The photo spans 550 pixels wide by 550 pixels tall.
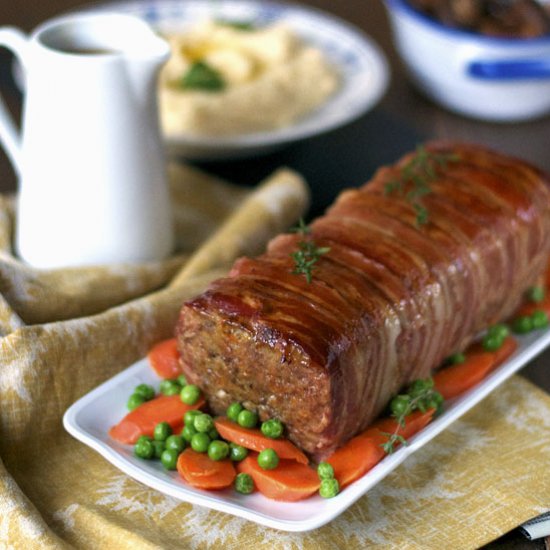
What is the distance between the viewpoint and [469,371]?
3104 mm

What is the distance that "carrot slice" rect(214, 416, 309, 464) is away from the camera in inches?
105

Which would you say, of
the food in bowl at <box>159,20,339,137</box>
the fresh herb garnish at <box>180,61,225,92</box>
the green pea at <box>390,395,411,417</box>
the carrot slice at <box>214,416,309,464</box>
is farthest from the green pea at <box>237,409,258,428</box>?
the fresh herb garnish at <box>180,61,225,92</box>

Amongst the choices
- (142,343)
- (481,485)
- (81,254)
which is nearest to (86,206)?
(81,254)

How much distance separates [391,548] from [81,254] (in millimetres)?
1648

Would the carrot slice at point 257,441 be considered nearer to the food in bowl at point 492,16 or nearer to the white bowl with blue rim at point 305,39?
the white bowl with blue rim at point 305,39

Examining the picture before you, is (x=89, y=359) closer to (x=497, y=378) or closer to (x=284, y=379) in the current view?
(x=284, y=379)

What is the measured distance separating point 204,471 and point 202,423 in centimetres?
17

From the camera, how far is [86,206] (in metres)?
3.37

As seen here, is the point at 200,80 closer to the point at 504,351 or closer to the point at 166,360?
the point at 166,360

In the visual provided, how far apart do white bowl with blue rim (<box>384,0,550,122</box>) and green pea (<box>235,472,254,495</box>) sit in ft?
9.39

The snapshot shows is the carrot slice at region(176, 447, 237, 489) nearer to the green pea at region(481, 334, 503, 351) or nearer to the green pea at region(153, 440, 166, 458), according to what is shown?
the green pea at region(153, 440, 166, 458)

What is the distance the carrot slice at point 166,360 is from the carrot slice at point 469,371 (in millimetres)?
883

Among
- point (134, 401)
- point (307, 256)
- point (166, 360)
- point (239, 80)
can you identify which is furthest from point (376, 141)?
point (134, 401)

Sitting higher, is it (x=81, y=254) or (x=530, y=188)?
(x=530, y=188)
